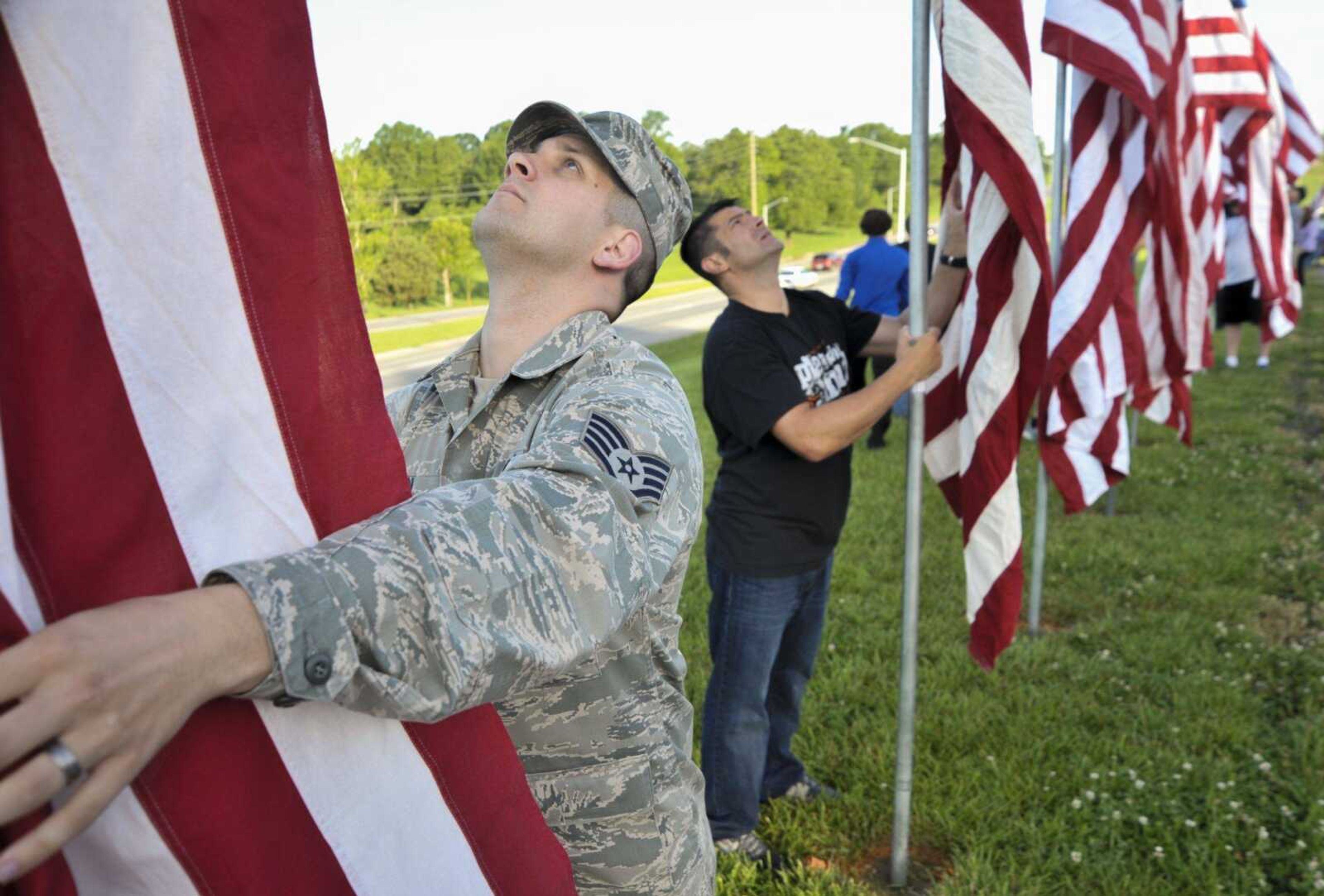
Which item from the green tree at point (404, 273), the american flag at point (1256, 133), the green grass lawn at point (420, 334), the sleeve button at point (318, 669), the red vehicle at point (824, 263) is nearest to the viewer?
the sleeve button at point (318, 669)

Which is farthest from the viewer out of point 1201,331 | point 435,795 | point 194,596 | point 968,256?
point 1201,331

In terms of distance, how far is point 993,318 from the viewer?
129 inches

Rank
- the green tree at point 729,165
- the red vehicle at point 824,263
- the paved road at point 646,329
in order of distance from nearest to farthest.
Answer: the paved road at point 646,329 → the red vehicle at point 824,263 → the green tree at point 729,165

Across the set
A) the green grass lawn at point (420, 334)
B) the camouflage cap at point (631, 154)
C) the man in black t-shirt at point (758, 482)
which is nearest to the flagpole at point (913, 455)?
the man in black t-shirt at point (758, 482)

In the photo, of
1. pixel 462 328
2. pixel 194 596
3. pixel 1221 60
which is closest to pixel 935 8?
pixel 194 596

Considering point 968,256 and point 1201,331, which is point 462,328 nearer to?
point 1201,331

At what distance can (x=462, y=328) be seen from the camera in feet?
106

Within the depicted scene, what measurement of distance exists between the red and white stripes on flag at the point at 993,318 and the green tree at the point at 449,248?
45.3 metres

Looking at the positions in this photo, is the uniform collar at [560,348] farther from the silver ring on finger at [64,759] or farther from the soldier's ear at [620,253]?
the silver ring on finger at [64,759]

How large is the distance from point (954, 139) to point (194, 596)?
315 cm

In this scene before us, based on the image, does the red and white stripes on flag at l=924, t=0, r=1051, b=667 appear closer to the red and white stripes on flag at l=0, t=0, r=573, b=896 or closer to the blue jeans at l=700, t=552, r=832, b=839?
the blue jeans at l=700, t=552, r=832, b=839

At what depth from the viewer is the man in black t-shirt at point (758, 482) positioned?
3.29m

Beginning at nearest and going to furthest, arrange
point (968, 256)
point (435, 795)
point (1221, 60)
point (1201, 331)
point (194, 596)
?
point (194, 596), point (435, 795), point (968, 256), point (1201, 331), point (1221, 60)

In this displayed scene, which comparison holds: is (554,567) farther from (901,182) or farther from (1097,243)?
(901,182)
